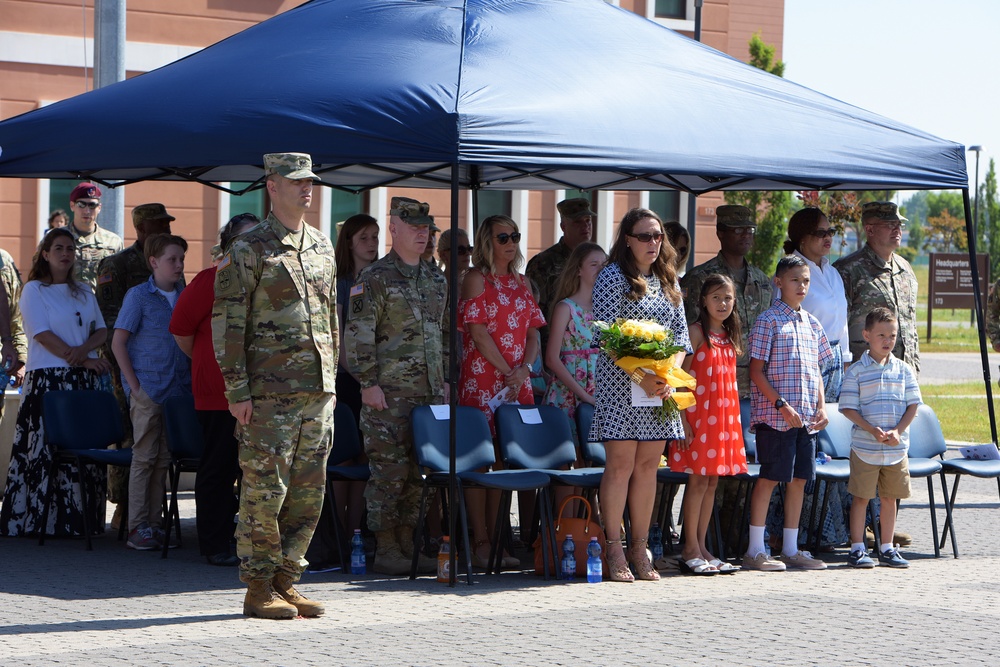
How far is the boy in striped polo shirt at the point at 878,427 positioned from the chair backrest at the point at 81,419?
14.8ft

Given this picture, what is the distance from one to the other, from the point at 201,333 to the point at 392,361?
1.09 meters

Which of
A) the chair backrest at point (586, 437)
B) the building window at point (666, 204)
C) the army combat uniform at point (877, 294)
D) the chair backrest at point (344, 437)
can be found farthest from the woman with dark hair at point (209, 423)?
the building window at point (666, 204)

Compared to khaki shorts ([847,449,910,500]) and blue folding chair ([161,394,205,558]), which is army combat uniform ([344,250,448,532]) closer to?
blue folding chair ([161,394,205,558])

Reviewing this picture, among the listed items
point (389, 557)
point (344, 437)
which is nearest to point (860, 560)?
point (389, 557)

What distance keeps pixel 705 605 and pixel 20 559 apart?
3994 millimetres

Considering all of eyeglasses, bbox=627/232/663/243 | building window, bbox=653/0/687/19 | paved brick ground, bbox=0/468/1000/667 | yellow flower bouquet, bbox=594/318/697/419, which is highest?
building window, bbox=653/0/687/19

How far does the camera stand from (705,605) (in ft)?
24.7

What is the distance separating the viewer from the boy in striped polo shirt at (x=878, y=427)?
905 cm

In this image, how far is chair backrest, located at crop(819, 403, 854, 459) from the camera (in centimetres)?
→ 966

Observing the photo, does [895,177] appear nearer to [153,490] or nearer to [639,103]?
[639,103]

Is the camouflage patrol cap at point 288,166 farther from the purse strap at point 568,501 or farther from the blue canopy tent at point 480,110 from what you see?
the purse strap at point 568,501

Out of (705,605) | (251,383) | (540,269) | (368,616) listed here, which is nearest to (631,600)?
(705,605)

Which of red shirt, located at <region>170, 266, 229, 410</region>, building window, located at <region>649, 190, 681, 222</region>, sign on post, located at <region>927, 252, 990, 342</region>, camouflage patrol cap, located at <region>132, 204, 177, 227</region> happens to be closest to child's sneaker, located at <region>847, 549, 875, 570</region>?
red shirt, located at <region>170, 266, 229, 410</region>

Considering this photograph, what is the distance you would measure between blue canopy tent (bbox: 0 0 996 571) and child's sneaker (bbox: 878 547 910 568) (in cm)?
138
